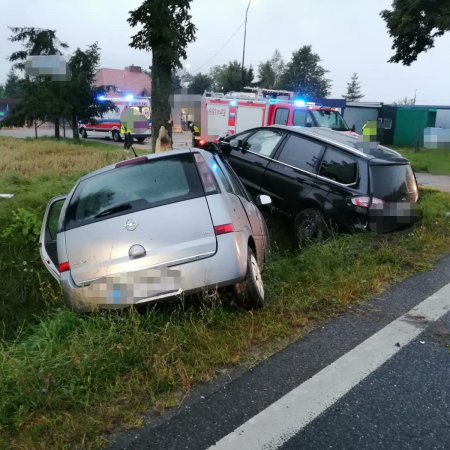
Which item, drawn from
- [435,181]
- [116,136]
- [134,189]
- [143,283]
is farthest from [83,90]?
[143,283]

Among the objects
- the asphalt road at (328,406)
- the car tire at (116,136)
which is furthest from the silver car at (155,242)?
the car tire at (116,136)

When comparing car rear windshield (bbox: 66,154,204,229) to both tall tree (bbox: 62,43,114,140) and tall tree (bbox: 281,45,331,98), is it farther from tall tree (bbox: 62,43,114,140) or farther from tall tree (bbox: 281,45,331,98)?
tall tree (bbox: 281,45,331,98)

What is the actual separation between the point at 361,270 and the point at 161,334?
2471 mm

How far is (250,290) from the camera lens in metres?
3.78

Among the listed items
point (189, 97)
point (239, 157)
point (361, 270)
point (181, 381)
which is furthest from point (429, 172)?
point (181, 381)

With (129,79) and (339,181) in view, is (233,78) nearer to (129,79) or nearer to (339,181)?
(129,79)

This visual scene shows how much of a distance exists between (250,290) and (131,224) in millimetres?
1083

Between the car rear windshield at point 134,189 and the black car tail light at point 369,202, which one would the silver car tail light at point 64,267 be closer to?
the car rear windshield at point 134,189

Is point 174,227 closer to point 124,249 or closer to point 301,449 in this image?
point 124,249

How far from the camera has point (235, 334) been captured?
346 centimetres

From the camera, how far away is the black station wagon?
6031mm

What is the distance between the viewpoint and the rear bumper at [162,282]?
11.4 ft

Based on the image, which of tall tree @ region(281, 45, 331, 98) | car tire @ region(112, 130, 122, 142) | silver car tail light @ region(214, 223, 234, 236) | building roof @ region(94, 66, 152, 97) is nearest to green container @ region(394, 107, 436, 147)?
car tire @ region(112, 130, 122, 142)

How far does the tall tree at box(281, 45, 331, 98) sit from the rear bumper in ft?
216
